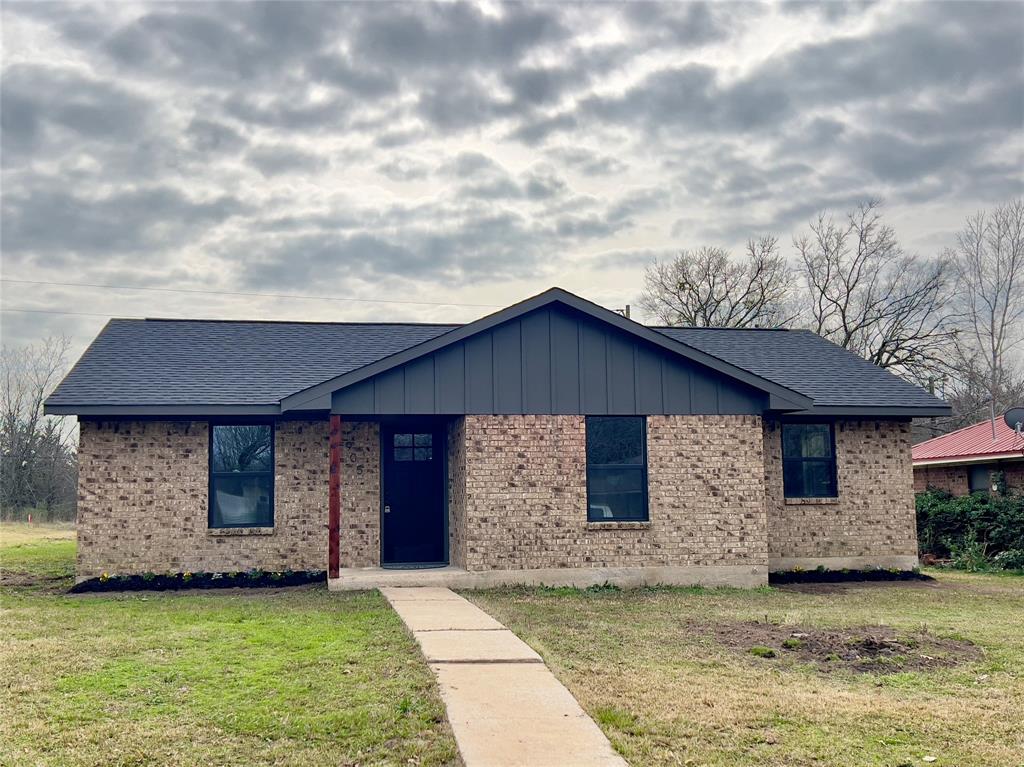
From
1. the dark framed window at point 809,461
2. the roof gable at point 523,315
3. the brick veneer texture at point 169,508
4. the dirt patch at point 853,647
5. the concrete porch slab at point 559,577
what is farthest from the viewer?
the dark framed window at point 809,461

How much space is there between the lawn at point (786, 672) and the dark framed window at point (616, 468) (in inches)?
58.3

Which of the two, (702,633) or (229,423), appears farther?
(229,423)

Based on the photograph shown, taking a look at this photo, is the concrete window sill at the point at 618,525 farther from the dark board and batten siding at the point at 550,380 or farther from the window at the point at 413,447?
the window at the point at 413,447

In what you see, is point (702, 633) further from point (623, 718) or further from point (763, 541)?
point (763, 541)

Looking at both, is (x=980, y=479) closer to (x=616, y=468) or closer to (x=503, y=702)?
(x=616, y=468)

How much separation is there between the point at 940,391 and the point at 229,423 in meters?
32.2

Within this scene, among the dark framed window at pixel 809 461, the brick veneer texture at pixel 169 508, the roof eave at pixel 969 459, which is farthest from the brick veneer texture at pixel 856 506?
the brick veneer texture at pixel 169 508

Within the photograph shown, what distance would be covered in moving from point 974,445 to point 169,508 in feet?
59.4

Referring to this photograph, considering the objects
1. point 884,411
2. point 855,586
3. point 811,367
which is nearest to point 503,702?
point 855,586

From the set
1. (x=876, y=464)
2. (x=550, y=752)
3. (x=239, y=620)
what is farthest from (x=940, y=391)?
(x=550, y=752)

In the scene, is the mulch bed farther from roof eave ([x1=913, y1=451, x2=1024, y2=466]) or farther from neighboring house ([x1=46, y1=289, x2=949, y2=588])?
roof eave ([x1=913, y1=451, x2=1024, y2=466])

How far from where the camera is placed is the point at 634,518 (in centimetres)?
1495

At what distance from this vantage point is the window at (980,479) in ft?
70.0

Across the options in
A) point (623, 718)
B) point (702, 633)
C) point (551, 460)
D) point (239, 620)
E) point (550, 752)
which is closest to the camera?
point (550, 752)
